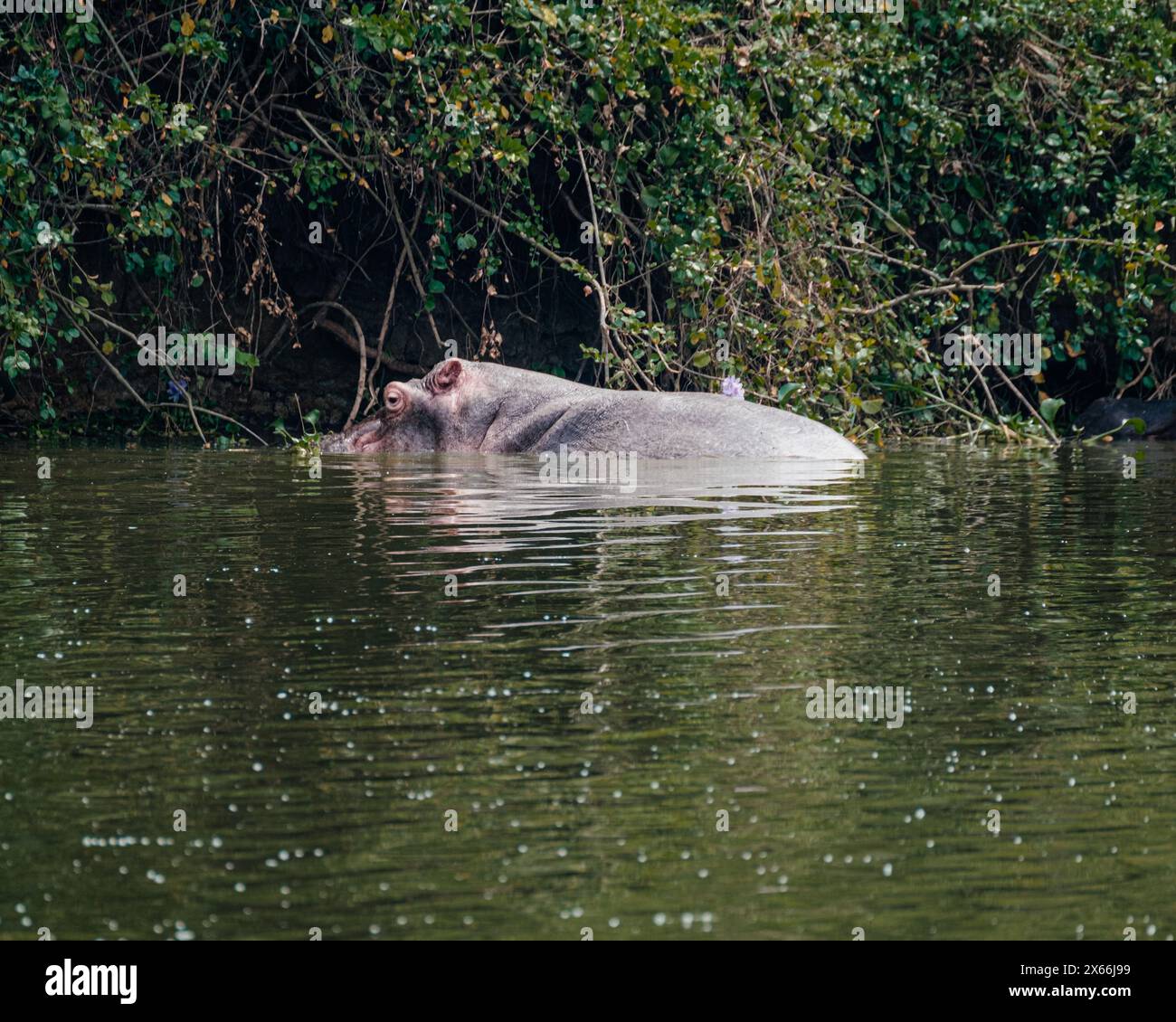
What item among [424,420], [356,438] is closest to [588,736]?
[424,420]

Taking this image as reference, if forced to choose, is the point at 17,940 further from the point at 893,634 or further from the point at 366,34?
the point at 366,34

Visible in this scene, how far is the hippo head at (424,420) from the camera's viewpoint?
1272cm

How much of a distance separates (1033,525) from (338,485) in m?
3.69

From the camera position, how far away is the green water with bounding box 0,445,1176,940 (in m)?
2.77

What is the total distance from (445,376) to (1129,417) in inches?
226

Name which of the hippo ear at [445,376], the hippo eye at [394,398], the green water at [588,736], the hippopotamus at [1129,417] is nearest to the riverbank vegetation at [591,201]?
the hippopotamus at [1129,417]

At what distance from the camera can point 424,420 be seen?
12805 millimetres

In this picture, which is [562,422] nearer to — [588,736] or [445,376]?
[445,376]

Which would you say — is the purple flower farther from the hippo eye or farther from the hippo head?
the hippo eye

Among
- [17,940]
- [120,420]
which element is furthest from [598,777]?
[120,420]

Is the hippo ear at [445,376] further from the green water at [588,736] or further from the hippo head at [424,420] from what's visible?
the green water at [588,736]

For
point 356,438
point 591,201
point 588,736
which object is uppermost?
point 591,201

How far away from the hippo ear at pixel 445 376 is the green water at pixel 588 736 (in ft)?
17.8

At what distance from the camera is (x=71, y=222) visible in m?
12.8
